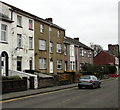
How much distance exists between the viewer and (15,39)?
89.4ft

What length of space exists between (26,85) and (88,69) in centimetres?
2559

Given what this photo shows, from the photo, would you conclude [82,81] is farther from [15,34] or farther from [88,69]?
[88,69]

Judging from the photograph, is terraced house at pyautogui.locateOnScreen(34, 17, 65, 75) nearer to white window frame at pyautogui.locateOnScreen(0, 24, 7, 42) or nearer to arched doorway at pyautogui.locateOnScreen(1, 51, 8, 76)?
arched doorway at pyautogui.locateOnScreen(1, 51, 8, 76)

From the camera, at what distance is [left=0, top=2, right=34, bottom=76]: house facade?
978 inches

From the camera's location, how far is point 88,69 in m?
46.4

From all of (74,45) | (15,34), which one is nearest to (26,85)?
(15,34)

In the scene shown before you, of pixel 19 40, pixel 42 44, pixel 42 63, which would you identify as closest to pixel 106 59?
pixel 42 44

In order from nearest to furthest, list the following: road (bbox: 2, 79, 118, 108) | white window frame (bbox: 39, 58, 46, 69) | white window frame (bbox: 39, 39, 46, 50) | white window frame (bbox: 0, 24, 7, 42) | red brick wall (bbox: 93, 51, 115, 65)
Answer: road (bbox: 2, 79, 118, 108), white window frame (bbox: 0, 24, 7, 42), white window frame (bbox: 39, 58, 46, 69), white window frame (bbox: 39, 39, 46, 50), red brick wall (bbox: 93, 51, 115, 65)

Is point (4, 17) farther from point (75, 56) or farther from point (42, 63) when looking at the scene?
point (75, 56)

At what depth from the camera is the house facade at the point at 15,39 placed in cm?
2484

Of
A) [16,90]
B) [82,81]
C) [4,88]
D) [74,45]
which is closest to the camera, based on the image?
[4,88]

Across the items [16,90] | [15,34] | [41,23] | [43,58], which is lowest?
[16,90]

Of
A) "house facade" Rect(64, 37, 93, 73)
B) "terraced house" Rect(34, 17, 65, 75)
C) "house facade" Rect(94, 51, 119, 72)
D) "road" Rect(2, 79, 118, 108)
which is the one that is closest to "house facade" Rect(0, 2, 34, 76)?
"terraced house" Rect(34, 17, 65, 75)

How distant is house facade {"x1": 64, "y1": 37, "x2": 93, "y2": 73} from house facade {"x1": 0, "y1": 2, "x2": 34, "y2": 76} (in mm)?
12546
